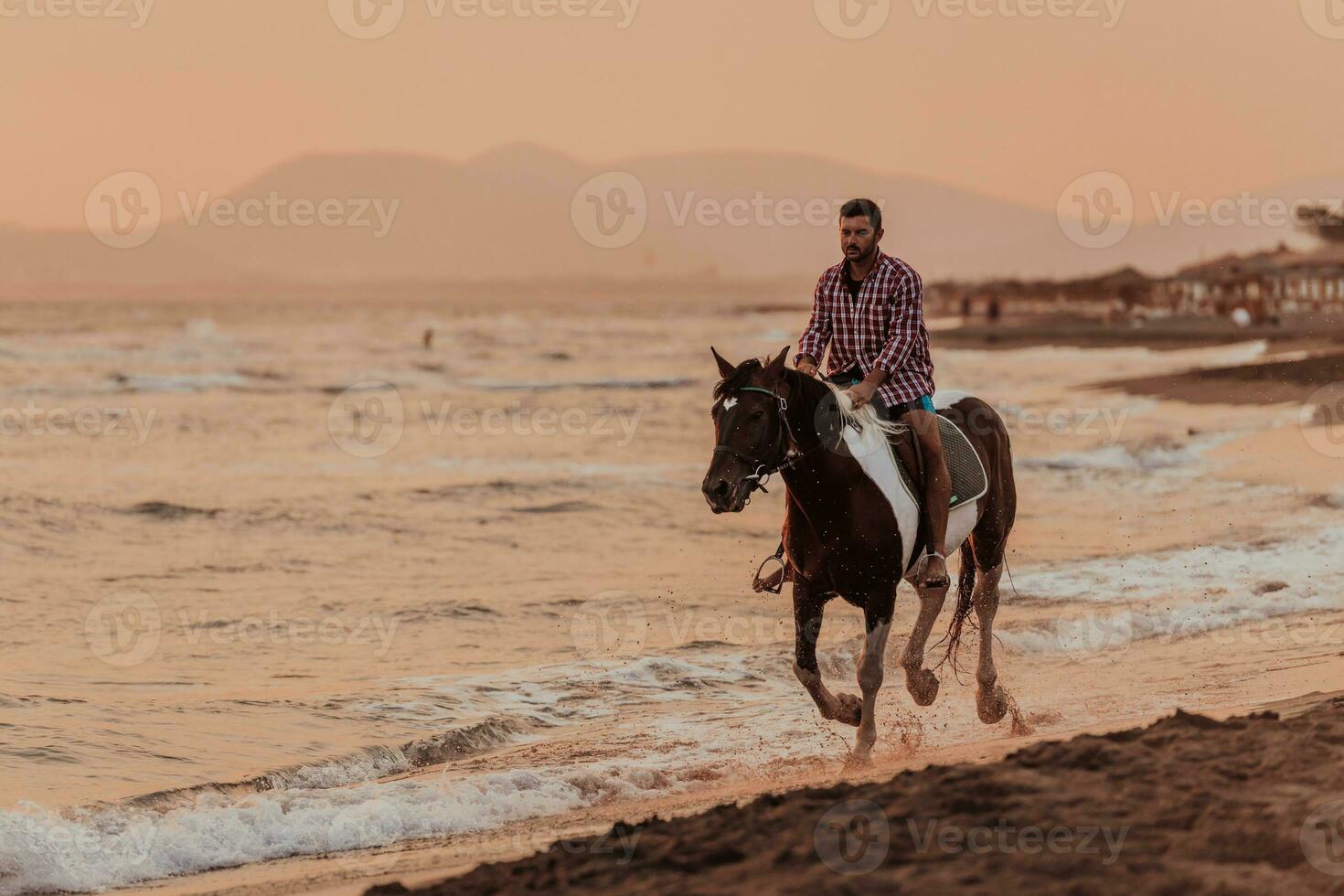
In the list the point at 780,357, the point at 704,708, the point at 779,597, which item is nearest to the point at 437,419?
the point at 779,597

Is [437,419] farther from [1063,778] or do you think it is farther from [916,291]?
[1063,778]

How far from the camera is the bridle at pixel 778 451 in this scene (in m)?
7.06

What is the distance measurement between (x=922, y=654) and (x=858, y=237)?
244 cm

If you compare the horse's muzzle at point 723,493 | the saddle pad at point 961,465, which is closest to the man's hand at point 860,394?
the saddle pad at point 961,465

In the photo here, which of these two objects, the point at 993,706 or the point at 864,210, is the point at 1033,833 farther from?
the point at 993,706

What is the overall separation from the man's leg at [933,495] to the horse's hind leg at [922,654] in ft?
0.92

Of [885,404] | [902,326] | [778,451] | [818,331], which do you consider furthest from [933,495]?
[778,451]

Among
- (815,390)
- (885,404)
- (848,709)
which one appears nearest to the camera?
(815,390)

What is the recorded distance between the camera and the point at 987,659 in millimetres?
9438

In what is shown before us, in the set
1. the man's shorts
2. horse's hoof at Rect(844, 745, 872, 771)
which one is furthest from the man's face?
horse's hoof at Rect(844, 745, 872, 771)

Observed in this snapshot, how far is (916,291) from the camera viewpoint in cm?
821

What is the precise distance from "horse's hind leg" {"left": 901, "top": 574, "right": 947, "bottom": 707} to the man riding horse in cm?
21

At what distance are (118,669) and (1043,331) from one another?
7970cm

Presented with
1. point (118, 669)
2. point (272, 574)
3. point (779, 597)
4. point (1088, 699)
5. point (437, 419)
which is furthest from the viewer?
point (437, 419)
